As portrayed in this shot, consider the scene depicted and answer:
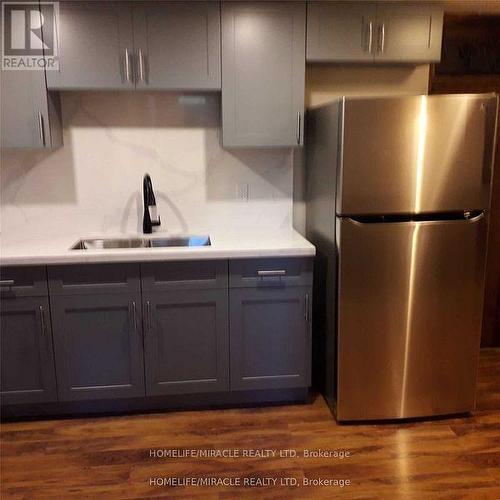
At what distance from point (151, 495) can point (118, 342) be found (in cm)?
78

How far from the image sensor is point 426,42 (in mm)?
2637

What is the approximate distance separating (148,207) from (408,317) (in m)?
1.58

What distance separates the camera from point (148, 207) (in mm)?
2846

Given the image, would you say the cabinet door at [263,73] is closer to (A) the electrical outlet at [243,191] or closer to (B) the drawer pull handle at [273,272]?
(A) the electrical outlet at [243,191]

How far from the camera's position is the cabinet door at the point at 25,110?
248 cm

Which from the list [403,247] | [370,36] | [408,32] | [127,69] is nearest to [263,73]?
[370,36]

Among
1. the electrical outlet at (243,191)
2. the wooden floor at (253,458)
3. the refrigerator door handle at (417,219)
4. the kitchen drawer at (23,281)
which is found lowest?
the wooden floor at (253,458)

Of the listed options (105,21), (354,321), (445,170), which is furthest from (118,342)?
(445,170)

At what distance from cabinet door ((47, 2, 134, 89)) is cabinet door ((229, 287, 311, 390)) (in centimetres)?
132

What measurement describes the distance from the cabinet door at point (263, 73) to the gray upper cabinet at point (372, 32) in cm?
9

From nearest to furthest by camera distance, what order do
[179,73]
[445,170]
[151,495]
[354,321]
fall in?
[151,495] < [445,170] < [354,321] < [179,73]

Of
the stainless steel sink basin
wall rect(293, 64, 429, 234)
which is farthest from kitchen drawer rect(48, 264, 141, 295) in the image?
wall rect(293, 64, 429, 234)

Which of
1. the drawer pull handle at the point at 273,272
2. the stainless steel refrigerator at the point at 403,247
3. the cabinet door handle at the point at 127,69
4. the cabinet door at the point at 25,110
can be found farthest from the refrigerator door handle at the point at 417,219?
the cabinet door at the point at 25,110

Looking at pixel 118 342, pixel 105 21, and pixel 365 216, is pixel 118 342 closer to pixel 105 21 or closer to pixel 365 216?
pixel 365 216
